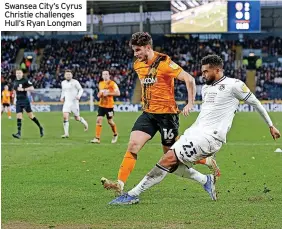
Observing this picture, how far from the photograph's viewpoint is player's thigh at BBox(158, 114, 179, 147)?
961cm

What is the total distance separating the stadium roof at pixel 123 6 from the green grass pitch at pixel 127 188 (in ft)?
120

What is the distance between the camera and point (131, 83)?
173 feet

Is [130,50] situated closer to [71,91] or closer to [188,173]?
[71,91]

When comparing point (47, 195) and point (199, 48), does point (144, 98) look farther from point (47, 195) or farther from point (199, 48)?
point (199, 48)

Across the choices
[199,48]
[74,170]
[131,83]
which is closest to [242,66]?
[199,48]

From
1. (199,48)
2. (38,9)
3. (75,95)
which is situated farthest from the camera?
(199,48)

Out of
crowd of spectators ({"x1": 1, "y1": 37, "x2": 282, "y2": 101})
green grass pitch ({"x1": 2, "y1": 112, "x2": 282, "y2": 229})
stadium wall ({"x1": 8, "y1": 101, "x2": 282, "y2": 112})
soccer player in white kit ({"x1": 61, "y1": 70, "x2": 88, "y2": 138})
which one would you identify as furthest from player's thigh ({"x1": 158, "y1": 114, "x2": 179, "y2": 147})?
crowd of spectators ({"x1": 1, "y1": 37, "x2": 282, "y2": 101})

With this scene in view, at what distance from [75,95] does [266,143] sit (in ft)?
21.8

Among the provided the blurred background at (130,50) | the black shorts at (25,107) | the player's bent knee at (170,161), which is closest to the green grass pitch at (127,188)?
the player's bent knee at (170,161)

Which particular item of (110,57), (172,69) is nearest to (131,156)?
(172,69)

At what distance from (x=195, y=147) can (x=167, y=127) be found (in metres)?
1.16

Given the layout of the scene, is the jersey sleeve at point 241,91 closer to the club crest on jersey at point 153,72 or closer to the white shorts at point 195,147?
the white shorts at point 195,147

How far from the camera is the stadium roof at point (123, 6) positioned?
52938 millimetres

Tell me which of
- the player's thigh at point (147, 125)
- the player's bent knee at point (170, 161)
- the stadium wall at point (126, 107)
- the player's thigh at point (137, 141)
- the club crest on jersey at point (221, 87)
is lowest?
the stadium wall at point (126, 107)
